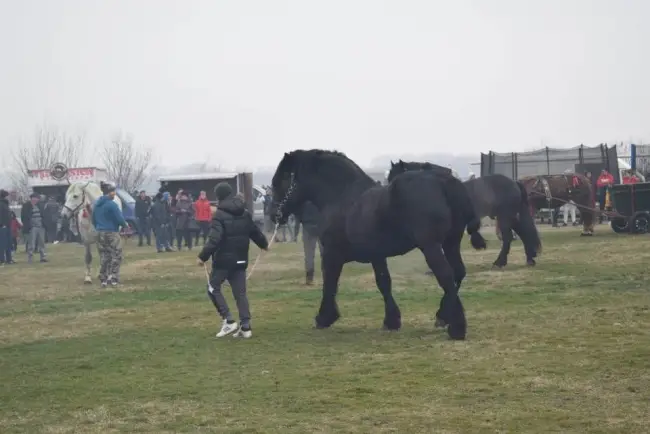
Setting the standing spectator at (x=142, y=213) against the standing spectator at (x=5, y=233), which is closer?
the standing spectator at (x=5, y=233)

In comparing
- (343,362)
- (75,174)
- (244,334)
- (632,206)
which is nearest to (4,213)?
(75,174)

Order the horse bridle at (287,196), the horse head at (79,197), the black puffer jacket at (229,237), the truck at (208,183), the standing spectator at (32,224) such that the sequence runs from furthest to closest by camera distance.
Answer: the truck at (208,183)
the standing spectator at (32,224)
the horse head at (79,197)
the horse bridle at (287,196)
the black puffer jacket at (229,237)

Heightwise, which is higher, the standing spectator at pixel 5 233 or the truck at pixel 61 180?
the truck at pixel 61 180

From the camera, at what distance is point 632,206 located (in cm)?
2639

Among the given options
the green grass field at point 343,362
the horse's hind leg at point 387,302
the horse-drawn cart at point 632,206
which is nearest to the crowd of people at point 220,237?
the green grass field at point 343,362

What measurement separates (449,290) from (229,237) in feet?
9.43

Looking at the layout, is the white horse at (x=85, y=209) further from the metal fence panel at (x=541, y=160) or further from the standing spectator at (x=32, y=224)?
the metal fence panel at (x=541, y=160)

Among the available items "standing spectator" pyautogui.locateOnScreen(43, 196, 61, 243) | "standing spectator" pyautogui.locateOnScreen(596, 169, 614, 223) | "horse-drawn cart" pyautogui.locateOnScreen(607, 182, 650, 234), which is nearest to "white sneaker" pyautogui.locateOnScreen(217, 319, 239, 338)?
"horse-drawn cart" pyautogui.locateOnScreen(607, 182, 650, 234)

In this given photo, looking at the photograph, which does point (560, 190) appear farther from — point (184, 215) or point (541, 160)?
point (184, 215)

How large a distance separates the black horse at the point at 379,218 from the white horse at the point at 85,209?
27.8 ft

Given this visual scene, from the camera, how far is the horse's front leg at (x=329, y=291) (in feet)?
38.5

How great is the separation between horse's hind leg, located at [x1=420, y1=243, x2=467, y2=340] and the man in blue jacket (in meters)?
9.21

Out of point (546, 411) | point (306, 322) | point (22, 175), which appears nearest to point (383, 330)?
point (306, 322)

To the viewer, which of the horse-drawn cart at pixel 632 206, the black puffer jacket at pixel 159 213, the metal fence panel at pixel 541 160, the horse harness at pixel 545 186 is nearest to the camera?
the horse-drawn cart at pixel 632 206
